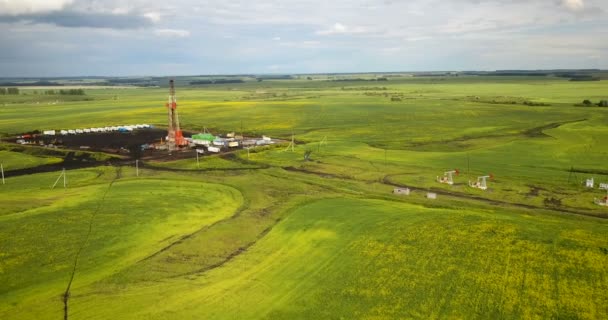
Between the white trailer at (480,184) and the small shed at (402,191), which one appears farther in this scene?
the white trailer at (480,184)

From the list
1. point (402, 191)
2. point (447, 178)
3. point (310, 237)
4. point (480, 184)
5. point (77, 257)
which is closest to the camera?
point (77, 257)

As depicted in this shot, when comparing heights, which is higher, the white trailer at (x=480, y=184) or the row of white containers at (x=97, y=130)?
the row of white containers at (x=97, y=130)

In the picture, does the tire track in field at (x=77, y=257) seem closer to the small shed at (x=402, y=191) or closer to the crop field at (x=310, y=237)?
the crop field at (x=310, y=237)

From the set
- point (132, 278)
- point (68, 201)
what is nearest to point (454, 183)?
point (132, 278)

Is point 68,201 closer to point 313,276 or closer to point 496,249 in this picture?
point 313,276

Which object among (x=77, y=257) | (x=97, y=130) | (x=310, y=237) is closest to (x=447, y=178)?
(x=310, y=237)

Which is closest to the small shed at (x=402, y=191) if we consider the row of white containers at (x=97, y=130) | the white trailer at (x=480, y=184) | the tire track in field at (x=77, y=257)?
the white trailer at (x=480, y=184)

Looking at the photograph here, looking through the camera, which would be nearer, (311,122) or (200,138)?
(200,138)

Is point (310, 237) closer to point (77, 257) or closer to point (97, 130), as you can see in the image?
point (77, 257)
